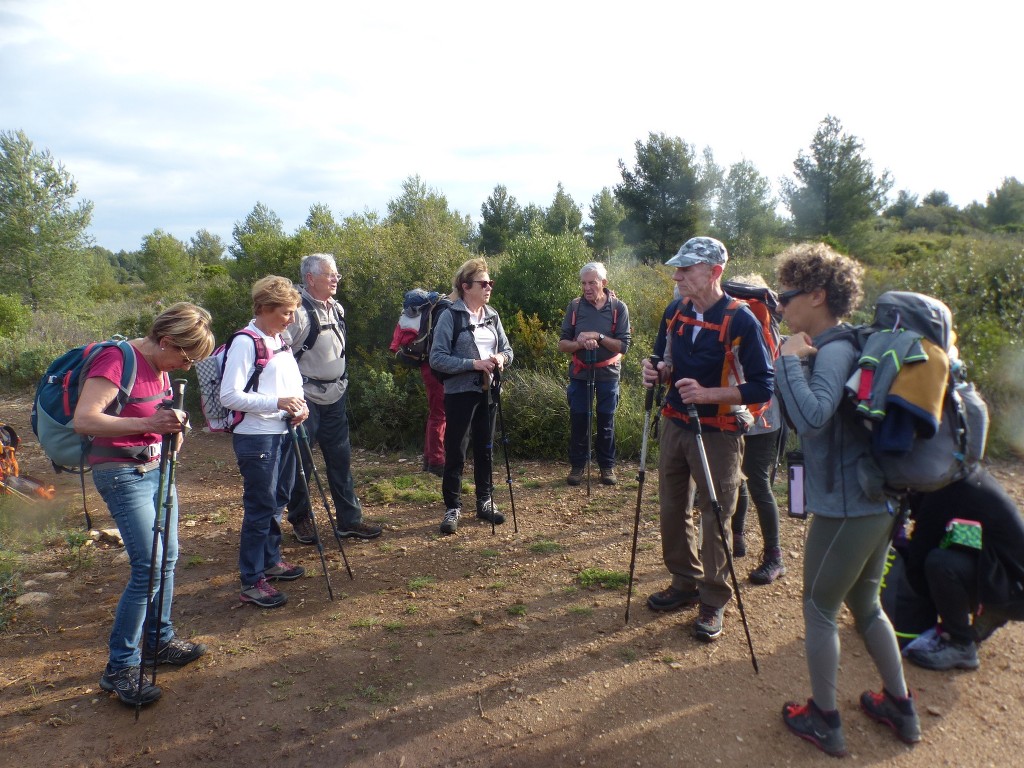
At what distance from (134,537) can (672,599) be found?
3.12 metres

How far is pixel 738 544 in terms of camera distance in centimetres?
480

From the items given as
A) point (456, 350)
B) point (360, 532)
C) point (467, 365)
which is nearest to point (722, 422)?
point (467, 365)

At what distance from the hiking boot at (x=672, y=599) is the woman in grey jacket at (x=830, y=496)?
120cm

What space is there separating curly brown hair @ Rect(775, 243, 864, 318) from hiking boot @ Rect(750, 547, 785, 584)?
2.34 m

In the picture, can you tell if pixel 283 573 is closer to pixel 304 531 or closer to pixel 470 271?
pixel 304 531

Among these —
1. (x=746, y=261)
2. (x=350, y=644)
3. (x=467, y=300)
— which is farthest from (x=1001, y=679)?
(x=746, y=261)

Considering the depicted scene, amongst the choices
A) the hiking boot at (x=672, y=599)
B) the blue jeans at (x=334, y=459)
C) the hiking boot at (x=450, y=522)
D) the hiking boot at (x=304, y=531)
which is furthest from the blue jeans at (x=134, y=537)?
the hiking boot at (x=672, y=599)

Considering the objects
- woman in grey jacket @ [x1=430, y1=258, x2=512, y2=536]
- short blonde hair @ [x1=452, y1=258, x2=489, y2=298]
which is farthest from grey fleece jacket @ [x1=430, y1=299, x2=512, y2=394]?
short blonde hair @ [x1=452, y1=258, x2=489, y2=298]

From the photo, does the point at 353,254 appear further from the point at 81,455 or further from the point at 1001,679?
the point at 1001,679

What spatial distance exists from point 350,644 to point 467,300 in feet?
9.00

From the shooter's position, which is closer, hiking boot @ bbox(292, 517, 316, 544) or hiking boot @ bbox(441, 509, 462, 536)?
hiking boot @ bbox(292, 517, 316, 544)

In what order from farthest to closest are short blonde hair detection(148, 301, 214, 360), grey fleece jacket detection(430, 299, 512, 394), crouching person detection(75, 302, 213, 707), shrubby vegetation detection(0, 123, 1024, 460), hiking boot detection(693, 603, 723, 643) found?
shrubby vegetation detection(0, 123, 1024, 460) < grey fleece jacket detection(430, 299, 512, 394) < hiking boot detection(693, 603, 723, 643) < short blonde hair detection(148, 301, 214, 360) < crouching person detection(75, 302, 213, 707)

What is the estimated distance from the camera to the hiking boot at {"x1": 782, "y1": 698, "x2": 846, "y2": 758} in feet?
9.14

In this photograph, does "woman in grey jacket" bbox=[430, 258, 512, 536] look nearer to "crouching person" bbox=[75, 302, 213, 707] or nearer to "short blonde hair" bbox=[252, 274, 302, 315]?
"short blonde hair" bbox=[252, 274, 302, 315]
